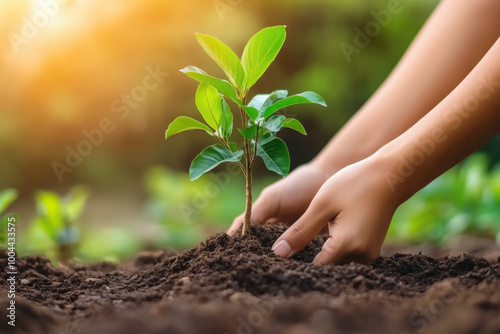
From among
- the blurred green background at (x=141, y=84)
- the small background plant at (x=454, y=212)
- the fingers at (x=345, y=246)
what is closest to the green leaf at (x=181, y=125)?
the fingers at (x=345, y=246)

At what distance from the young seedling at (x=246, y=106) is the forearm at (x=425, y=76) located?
2.24ft

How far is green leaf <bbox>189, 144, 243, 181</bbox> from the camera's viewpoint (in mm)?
1170

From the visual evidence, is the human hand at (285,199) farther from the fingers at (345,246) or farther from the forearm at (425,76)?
the fingers at (345,246)

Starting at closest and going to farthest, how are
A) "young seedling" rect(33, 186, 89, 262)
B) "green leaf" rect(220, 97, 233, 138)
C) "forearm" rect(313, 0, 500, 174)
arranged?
"green leaf" rect(220, 97, 233, 138), "forearm" rect(313, 0, 500, 174), "young seedling" rect(33, 186, 89, 262)

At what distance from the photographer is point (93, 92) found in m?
3.89

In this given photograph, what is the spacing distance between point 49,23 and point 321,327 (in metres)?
3.45

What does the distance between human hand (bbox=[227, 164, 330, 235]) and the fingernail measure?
0.44 metres

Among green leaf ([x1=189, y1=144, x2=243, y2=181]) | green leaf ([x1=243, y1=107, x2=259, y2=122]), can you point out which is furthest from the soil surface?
green leaf ([x1=243, y1=107, x2=259, y2=122])

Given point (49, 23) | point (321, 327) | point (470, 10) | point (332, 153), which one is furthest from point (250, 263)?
point (49, 23)

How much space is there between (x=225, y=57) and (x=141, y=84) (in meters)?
2.91

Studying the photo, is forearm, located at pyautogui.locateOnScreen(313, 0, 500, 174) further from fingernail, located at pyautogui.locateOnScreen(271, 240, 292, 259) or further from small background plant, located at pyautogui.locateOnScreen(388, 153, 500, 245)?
small background plant, located at pyautogui.locateOnScreen(388, 153, 500, 245)

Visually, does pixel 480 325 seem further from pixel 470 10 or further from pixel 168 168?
pixel 168 168

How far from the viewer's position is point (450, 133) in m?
1.21

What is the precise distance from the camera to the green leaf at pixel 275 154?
1.20 m
